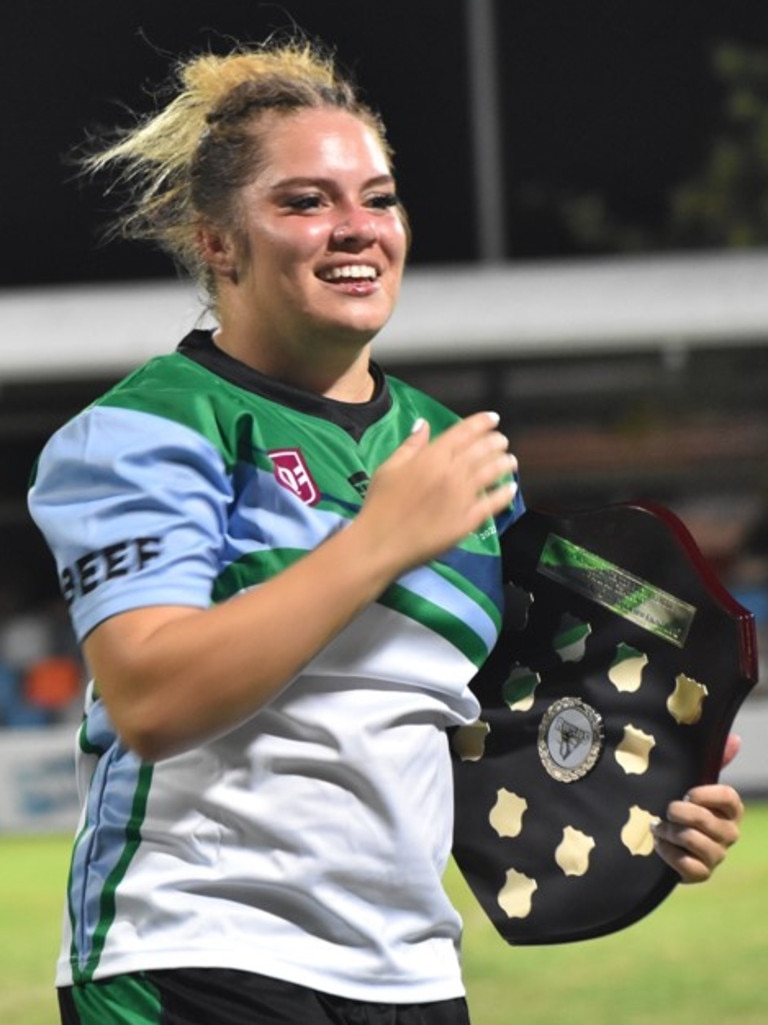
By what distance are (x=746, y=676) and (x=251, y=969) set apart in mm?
790

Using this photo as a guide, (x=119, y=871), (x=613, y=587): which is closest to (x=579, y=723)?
(x=613, y=587)

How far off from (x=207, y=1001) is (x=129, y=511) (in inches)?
23.6

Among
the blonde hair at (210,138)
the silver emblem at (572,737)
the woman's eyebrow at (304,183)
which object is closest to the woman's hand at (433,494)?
the woman's eyebrow at (304,183)

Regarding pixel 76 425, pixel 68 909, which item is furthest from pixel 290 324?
pixel 68 909

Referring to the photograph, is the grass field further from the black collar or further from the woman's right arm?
the woman's right arm

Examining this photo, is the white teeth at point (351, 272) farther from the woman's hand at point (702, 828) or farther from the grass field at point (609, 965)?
the grass field at point (609, 965)

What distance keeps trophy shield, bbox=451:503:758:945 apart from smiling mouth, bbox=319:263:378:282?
20.6 inches

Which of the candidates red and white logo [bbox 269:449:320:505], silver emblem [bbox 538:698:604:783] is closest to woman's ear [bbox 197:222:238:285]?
red and white logo [bbox 269:449:320:505]

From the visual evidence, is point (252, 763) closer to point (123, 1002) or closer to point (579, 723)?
point (123, 1002)

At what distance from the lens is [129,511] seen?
8.92 ft

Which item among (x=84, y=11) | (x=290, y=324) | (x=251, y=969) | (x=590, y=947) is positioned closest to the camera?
(x=251, y=969)

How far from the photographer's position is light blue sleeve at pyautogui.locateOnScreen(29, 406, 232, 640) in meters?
2.66

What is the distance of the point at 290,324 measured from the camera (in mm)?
2982

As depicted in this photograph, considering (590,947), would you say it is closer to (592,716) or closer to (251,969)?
(592,716)
